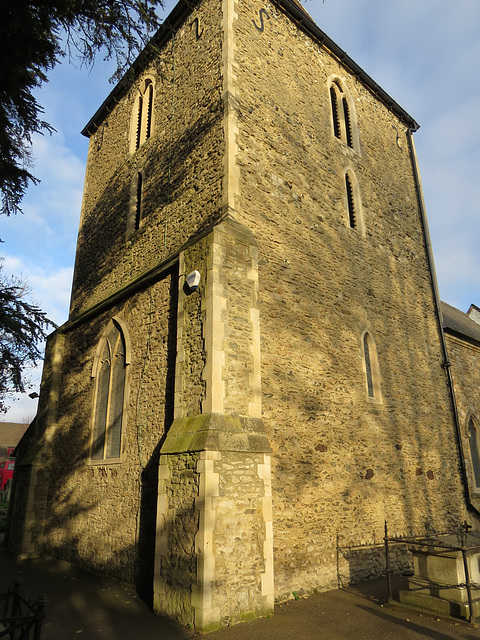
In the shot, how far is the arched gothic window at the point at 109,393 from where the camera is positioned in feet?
31.5

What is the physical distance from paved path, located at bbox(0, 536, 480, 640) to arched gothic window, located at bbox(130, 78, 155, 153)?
10674mm

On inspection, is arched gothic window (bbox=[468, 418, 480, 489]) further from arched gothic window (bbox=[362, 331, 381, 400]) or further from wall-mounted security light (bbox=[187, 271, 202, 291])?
wall-mounted security light (bbox=[187, 271, 202, 291])

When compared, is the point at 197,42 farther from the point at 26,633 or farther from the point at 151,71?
the point at 26,633

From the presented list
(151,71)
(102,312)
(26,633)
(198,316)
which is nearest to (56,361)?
(102,312)

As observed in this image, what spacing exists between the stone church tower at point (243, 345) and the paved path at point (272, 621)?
0.94 feet

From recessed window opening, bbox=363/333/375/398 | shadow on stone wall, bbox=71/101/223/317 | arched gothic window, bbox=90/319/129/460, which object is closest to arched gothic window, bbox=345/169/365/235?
recessed window opening, bbox=363/333/375/398

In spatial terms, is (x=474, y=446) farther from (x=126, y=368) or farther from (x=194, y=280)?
(x=194, y=280)

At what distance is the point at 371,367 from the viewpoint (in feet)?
34.2

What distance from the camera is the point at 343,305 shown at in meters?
10.0

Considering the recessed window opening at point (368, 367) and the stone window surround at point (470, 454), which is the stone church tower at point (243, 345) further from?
the stone window surround at point (470, 454)

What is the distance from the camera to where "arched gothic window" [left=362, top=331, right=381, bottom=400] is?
10141 millimetres

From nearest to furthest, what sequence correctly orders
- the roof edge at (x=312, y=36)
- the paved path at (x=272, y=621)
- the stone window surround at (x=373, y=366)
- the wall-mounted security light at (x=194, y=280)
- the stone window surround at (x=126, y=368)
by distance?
the paved path at (x=272, y=621), the wall-mounted security light at (x=194, y=280), the stone window surround at (x=126, y=368), the stone window surround at (x=373, y=366), the roof edge at (x=312, y=36)

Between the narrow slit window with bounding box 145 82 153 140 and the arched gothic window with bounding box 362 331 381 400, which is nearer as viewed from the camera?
the arched gothic window with bounding box 362 331 381 400

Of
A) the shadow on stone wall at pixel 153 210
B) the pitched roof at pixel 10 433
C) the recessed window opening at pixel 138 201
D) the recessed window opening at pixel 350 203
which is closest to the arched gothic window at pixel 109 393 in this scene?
the shadow on stone wall at pixel 153 210
